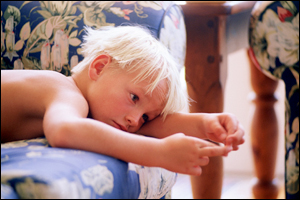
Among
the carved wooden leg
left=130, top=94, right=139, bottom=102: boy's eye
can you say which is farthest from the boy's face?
the carved wooden leg

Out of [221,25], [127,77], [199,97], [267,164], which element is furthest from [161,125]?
[267,164]

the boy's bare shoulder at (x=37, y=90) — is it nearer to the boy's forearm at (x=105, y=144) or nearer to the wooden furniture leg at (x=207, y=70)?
the boy's forearm at (x=105, y=144)

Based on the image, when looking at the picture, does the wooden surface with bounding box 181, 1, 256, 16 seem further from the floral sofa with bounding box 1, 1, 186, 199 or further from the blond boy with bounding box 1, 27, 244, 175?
the blond boy with bounding box 1, 27, 244, 175

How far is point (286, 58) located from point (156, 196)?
1.88 ft

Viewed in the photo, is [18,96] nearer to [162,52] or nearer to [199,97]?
[162,52]

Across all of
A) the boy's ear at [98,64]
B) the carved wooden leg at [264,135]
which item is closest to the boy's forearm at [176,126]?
the boy's ear at [98,64]

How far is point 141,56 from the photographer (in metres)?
0.71

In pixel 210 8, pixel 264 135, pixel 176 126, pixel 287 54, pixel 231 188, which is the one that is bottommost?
pixel 231 188

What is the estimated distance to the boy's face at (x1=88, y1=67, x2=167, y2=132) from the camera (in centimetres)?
67

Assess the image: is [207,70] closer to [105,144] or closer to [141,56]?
[141,56]

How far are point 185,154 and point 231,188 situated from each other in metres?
1.03

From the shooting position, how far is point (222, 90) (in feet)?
3.51

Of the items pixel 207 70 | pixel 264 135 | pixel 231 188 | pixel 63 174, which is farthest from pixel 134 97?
pixel 231 188

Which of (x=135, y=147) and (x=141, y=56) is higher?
(x=141, y=56)
